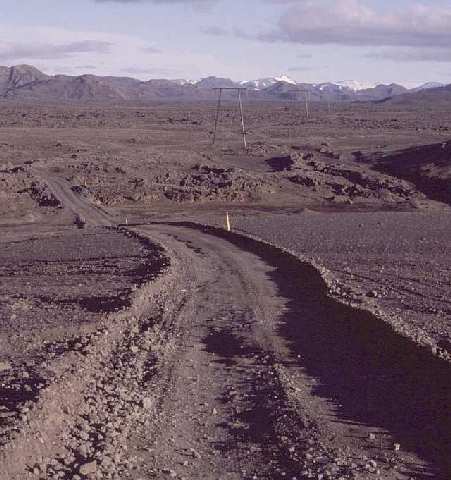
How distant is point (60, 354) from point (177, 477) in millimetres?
3870

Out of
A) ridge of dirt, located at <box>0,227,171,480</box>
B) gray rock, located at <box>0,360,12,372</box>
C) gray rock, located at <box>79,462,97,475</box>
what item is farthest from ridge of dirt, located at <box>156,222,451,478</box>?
gray rock, located at <box>0,360,12,372</box>

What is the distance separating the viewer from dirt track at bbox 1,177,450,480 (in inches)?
309

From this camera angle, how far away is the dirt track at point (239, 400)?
7.84 meters

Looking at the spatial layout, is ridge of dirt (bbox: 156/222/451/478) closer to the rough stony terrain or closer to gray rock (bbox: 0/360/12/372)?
the rough stony terrain

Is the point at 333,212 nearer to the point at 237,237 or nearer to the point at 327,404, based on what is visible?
the point at 237,237

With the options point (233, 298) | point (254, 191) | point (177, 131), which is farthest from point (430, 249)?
point (177, 131)

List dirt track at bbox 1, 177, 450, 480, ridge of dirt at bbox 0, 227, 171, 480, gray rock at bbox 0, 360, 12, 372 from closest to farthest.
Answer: ridge of dirt at bbox 0, 227, 171, 480, dirt track at bbox 1, 177, 450, 480, gray rock at bbox 0, 360, 12, 372

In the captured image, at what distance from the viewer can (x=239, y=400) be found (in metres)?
9.67

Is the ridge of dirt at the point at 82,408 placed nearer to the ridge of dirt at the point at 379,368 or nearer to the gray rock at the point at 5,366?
the gray rock at the point at 5,366

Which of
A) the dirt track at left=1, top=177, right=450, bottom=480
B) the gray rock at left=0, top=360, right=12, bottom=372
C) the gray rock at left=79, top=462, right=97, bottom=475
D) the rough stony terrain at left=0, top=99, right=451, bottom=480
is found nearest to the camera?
the gray rock at left=79, top=462, right=97, bottom=475

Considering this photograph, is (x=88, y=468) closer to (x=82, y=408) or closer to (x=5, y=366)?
(x=82, y=408)

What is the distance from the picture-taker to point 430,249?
76.3 ft

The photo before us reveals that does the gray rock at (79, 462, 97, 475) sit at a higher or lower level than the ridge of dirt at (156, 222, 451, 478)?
lower

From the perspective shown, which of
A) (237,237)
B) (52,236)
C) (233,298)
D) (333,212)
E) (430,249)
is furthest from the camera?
(333,212)
